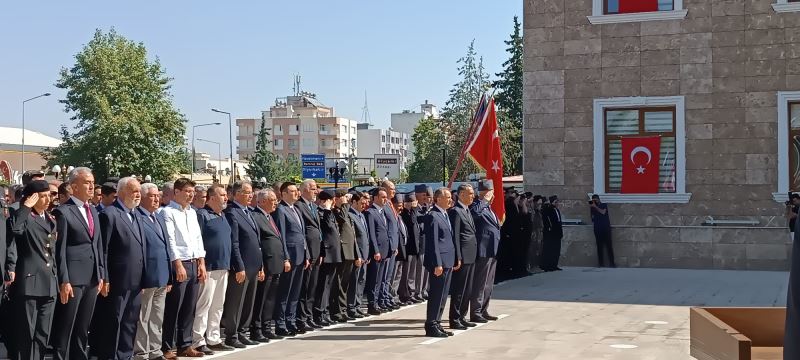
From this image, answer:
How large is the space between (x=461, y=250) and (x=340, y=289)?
6.16 ft

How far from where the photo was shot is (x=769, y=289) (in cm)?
1742

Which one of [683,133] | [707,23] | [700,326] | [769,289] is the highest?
[707,23]

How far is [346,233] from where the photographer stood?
13.6 metres

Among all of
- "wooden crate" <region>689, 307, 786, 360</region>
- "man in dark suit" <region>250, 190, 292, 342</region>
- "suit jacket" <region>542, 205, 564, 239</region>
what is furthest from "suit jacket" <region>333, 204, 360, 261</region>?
"wooden crate" <region>689, 307, 786, 360</region>

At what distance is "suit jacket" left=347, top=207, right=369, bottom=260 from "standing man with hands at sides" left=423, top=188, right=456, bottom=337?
173 centimetres

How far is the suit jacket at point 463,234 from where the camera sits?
12.6 metres

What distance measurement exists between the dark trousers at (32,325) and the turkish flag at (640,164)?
623 inches

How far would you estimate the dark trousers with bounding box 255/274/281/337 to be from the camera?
11.8 meters

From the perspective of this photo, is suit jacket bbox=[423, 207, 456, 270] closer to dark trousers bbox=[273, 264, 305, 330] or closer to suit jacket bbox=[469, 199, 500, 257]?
suit jacket bbox=[469, 199, 500, 257]

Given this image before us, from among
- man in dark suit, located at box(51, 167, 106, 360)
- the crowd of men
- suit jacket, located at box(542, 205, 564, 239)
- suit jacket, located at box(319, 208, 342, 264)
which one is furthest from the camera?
suit jacket, located at box(542, 205, 564, 239)

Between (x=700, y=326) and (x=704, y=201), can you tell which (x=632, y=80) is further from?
(x=700, y=326)

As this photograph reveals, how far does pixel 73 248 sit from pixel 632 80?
1561cm

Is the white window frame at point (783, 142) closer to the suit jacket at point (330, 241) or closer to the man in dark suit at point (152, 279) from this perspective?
the suit jacket at point (330, 241)

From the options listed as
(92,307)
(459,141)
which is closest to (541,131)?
(92,307)
